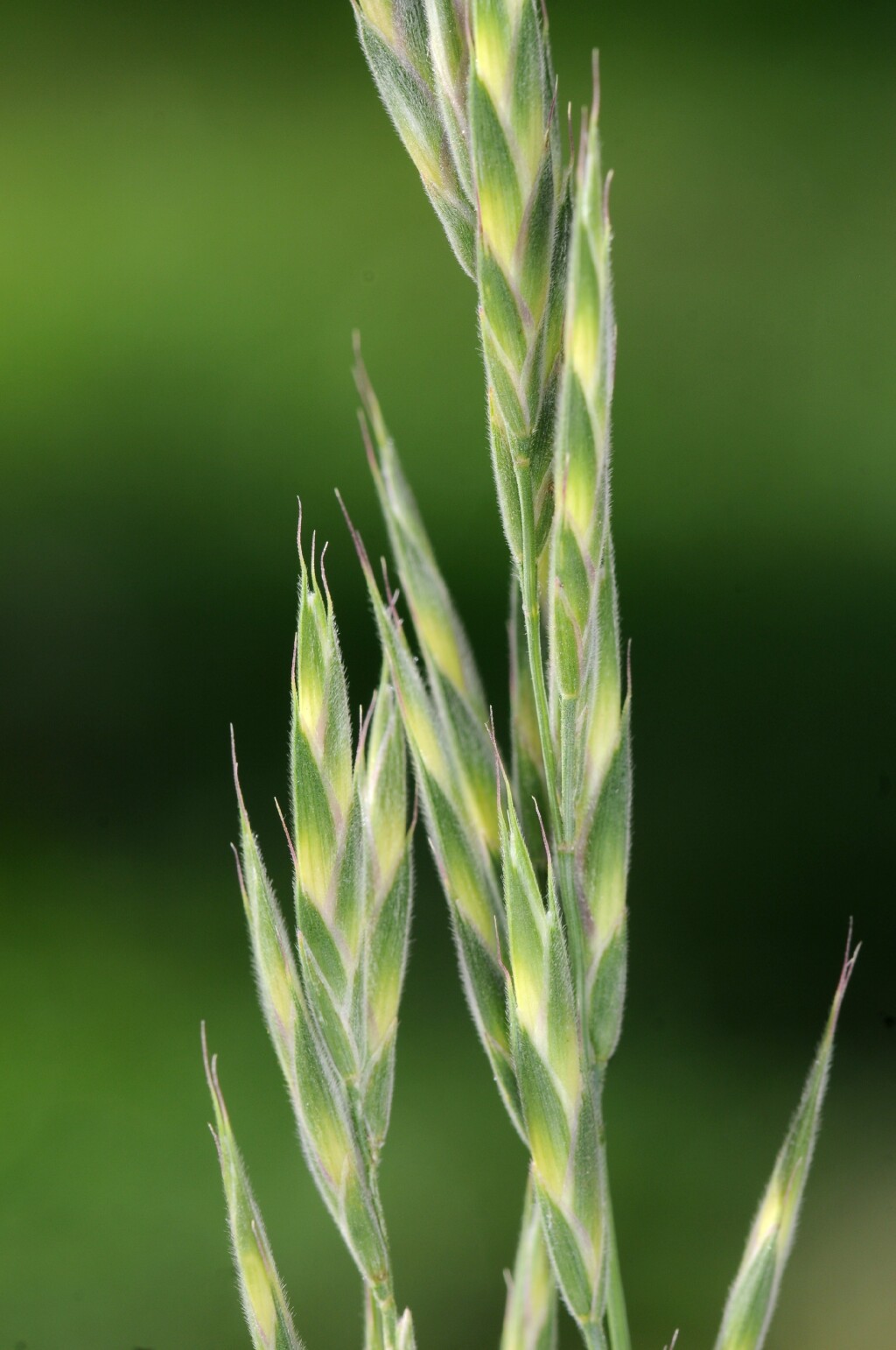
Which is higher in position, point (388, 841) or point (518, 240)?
point (518, 240)

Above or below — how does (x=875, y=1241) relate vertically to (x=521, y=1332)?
below

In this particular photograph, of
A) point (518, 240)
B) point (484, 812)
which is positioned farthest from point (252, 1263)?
point (518, 240)

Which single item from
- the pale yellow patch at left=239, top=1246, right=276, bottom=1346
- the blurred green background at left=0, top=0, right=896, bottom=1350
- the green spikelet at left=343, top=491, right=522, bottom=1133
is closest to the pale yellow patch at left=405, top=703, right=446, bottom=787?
the green spikelet at left=343, top=491, right=522, bottom=1133

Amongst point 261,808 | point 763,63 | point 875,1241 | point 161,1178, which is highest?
point 763,63

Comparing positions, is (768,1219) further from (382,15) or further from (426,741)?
(382,15)

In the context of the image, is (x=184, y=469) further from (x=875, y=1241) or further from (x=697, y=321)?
(x=875, y=1241)

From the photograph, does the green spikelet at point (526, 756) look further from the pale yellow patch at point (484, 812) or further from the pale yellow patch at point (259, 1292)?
the pale yellow patch at point (259, 1292)

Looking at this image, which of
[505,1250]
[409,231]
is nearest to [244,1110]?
[505,1250]
